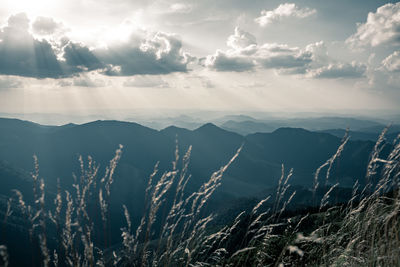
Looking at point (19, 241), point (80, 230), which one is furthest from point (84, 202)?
point (19, 241)

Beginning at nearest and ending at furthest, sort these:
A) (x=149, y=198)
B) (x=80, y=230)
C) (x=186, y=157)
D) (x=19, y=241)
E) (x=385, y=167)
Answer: (x=80, y=230) → (x=149, y=198) → (x=186, y=157) → (x=385, y=167) → (x=19, y=241)

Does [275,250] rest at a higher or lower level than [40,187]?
lower

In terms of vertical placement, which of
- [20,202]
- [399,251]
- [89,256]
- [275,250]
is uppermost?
[20,202]

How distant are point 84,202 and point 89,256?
2.13 ft

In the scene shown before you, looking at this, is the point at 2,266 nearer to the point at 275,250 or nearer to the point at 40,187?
the point at 40,187

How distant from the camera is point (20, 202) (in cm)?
281

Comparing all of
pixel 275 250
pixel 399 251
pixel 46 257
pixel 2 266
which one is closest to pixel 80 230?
pixel 46 257

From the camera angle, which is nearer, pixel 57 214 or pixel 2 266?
pixel 2 266

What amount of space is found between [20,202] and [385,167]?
526cm

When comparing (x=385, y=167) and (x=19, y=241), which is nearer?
(x=385, y=167)

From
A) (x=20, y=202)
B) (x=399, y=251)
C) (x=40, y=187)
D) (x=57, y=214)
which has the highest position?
(x=40, y=187)

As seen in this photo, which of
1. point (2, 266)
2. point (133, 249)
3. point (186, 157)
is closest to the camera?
point (2, 266)

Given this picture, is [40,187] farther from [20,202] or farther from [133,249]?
[133,249]

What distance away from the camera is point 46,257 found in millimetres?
2285
